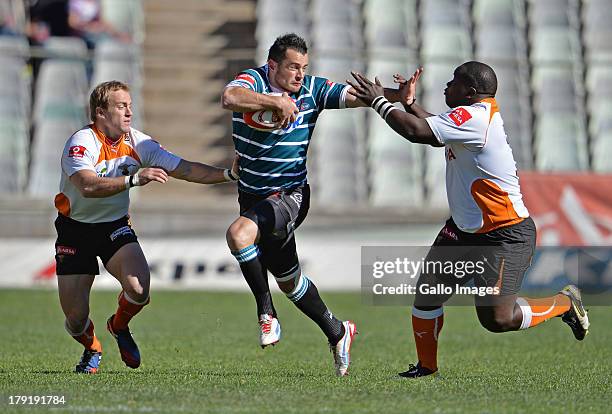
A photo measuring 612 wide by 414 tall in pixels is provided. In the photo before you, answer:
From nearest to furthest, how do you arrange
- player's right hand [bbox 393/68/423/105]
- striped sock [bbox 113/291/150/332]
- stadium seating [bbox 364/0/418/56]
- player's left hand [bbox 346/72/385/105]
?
player's left hand [bbox 346/72/385/105], player's right hand [bbox 393/68/423/105], striped sock [bbox 113/291/150/332], stadium seating [bbox 364/0/418/56]

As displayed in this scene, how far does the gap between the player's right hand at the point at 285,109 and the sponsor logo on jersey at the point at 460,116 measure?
1.12 meters

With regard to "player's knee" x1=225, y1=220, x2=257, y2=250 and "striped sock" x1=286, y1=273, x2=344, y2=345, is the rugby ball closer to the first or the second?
"player's knee" x1=225, y1=220, x2=257, y2=250

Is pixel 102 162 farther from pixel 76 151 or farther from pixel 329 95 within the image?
pixel 329 95

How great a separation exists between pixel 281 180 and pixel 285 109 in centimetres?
67

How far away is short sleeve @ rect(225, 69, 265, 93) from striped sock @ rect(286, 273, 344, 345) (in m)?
1.45

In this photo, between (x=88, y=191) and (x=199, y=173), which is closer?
(x=88, y=191)

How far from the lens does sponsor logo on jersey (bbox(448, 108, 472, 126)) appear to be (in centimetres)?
795

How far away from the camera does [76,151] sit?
Result: 27.6ft

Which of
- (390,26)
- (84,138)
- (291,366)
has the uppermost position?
(390,26)

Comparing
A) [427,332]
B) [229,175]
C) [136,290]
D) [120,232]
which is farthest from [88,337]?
[427,332]

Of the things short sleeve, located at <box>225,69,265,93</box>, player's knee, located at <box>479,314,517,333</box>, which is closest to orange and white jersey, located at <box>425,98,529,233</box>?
player's knee, located at <box>479,314,517,333</box>

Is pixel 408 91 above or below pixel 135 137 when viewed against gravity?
above

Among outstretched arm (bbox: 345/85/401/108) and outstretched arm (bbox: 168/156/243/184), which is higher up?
outstretched arm (bbox: 345/85/401/108)

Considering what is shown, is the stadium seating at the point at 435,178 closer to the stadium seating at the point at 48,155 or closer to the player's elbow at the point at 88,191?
the stadium seating at the point at 48,155
